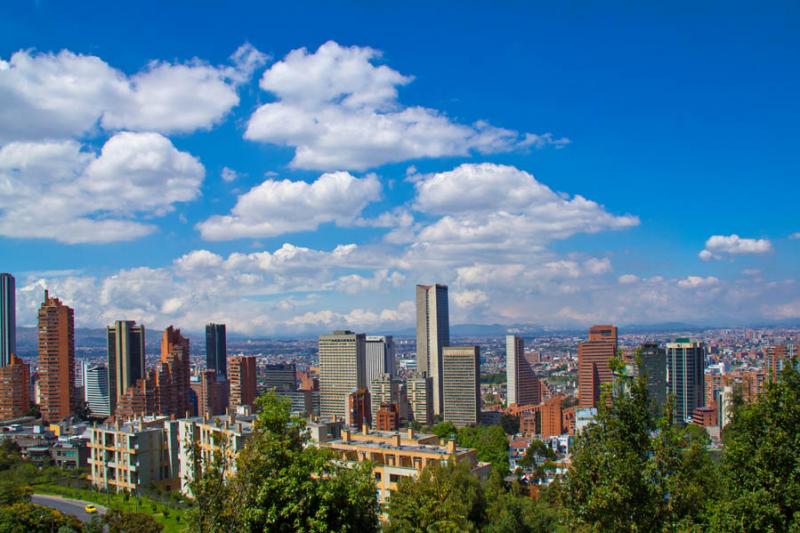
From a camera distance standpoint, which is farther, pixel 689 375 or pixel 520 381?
pixel 520 381

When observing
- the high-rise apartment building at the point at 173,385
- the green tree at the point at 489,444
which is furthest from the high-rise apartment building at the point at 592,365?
the high-rise apartment building at the point at 173,385

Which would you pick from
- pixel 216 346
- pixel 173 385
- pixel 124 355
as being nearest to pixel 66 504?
pixel 173 385

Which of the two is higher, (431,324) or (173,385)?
(431,324)

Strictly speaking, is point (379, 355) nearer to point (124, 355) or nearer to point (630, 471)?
point (124, 355)

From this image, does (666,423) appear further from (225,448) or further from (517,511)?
(517,511)

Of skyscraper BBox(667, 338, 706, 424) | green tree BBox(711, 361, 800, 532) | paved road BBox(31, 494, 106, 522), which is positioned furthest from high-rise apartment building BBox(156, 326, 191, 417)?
green tree BBox(711, 361, 800, 532)

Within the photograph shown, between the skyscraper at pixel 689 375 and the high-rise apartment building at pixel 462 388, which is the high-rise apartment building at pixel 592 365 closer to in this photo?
the skyscraper at pixel 689 375

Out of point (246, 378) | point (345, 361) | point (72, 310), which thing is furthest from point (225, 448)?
point (345, 361)
